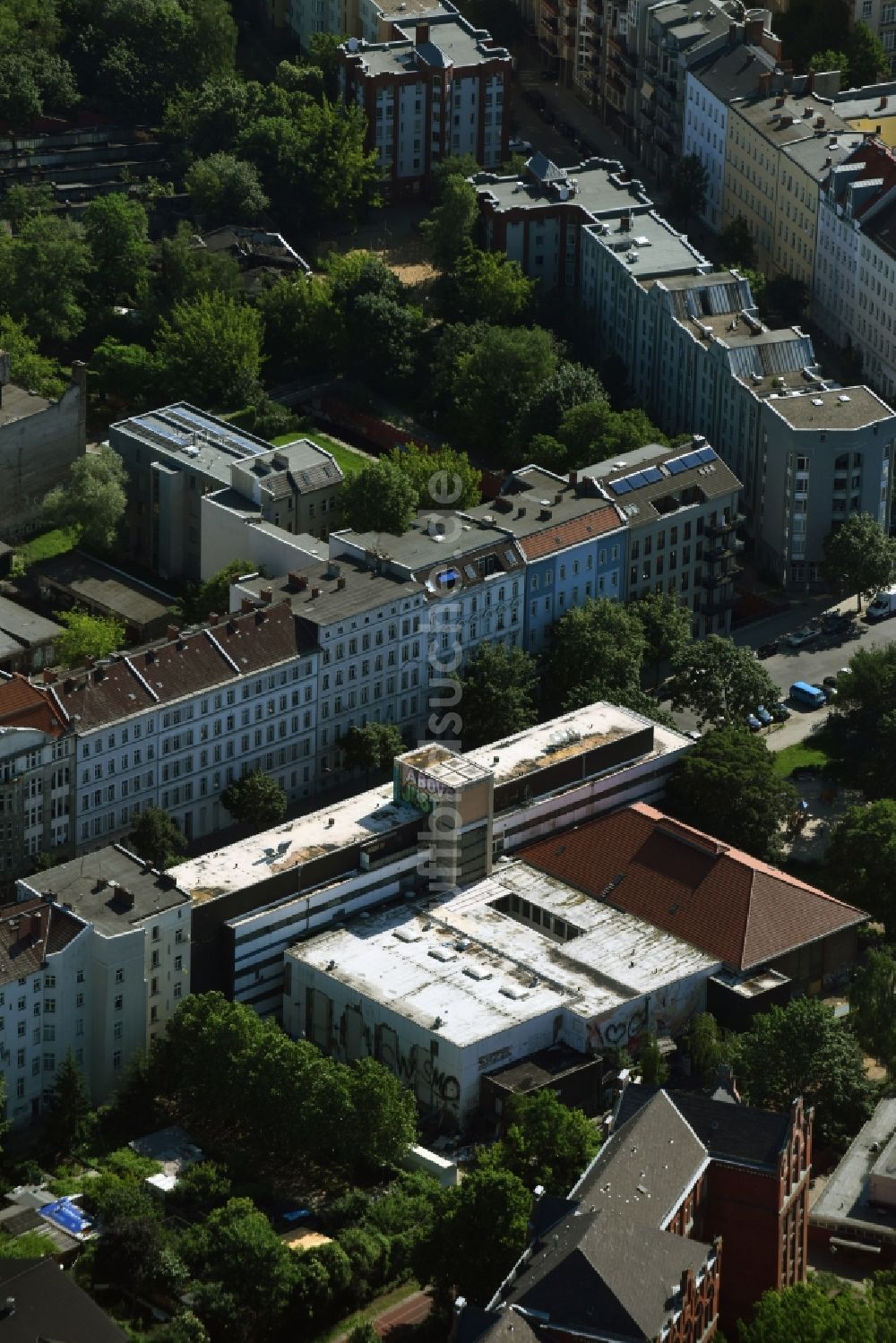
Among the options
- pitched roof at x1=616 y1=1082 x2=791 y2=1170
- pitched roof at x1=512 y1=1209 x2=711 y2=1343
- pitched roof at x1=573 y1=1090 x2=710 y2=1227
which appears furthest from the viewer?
pitched roof at x1=616 y1=1082 x2=791 y2=1170

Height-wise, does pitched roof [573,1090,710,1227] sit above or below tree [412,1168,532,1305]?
above

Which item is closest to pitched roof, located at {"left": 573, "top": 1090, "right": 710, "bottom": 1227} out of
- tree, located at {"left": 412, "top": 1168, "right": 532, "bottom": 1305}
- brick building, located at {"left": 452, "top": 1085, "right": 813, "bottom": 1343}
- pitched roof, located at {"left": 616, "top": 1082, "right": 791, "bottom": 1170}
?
brick building, located at {"left": 452, "top": 1085, "right": 813, "bottom": 1343}

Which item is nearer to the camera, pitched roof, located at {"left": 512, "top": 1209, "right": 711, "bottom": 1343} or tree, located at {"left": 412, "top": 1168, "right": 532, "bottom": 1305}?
pitched roof, located at {"left": 512, "top": 1209, "right": 711, "bottom": 1343}

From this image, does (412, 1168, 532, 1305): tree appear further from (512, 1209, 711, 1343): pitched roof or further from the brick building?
(512, 1209, 711, 1343): pitched roof

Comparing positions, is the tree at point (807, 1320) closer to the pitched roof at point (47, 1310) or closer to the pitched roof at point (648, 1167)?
the pitched roof at point (648, 1167)

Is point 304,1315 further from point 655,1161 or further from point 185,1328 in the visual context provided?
point 655,1161
